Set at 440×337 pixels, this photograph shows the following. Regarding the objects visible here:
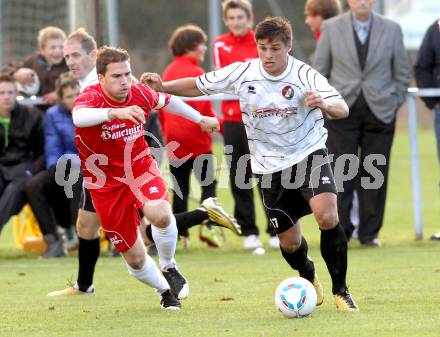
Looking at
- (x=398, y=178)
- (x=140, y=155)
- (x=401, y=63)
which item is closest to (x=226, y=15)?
(x=401, y=63)

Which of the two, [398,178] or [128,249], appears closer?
[128,249]

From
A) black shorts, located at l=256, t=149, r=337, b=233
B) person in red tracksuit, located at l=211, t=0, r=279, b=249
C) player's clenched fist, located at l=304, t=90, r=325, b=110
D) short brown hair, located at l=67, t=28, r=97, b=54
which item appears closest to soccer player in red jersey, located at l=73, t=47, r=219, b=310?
black shorts, located at l=256, t=149, r=337, b=233

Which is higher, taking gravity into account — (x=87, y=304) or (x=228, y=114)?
(x=228, y=114)

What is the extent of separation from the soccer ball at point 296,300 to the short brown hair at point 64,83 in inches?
181

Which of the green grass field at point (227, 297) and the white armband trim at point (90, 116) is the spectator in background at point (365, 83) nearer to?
the green grass field at point (227, 297)

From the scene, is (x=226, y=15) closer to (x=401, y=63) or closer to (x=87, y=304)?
(x=401, y=63)

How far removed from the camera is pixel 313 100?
7121 millimetres

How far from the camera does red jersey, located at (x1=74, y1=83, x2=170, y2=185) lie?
25.8 feet

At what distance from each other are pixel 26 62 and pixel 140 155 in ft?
16.0

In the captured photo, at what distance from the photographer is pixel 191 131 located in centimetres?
1167

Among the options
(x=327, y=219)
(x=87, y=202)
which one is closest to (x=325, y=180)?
(x=327, y=219)

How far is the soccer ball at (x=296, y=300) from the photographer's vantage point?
23.5ft

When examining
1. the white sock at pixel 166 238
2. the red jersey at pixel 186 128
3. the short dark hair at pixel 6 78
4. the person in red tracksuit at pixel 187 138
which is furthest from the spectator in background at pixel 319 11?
the white sock at pixel 166 238

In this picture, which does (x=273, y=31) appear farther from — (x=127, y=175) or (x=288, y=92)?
(x=127, y=175)
